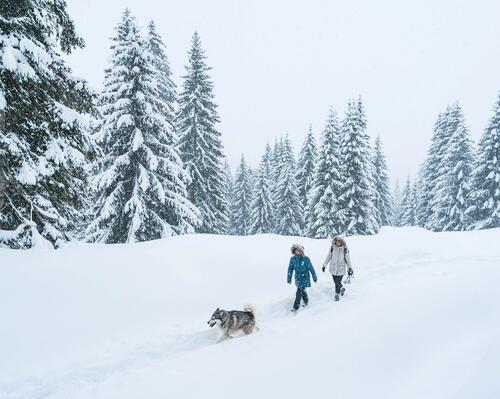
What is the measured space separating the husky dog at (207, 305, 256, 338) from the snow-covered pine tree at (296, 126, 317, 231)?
32.3m

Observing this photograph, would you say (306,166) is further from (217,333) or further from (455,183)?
(217,333)

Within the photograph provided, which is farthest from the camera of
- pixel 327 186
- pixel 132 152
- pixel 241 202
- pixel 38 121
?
pixel 241 202

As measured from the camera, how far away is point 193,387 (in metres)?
5.90

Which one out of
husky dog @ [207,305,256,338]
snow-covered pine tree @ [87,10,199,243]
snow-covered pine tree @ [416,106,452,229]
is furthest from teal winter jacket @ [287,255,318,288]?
snow-covered pine tree @ [416,106,452,229]

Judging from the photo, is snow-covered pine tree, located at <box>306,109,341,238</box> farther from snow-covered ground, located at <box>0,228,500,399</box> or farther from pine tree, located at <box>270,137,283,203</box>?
snow-covered ground, located at <box>0,228,500,399</box>

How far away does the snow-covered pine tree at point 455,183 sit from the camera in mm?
31656

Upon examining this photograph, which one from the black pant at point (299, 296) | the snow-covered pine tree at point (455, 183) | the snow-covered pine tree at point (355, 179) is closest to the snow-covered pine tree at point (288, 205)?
the snow-covered pine tree at point (355, 179)

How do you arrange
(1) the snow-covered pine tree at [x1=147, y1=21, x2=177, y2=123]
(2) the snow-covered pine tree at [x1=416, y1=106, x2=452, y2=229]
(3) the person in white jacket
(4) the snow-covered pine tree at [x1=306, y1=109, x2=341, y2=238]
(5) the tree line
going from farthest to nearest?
(2) the snow-covered pine tree at [x1=416, y1=106, x2=452, y2=229] < (4) the snow-covered pine tree at [x1=306, y1=109, x2=341, y2=238] < (1) the snow-covered pine tree at [x1=147, y1=21, x2=177, y2=123] < (3) the person in white jacket < (5) the tree line

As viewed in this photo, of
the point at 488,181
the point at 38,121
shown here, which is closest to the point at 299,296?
the point at 38,121

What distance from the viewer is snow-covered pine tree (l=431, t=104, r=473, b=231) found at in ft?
104

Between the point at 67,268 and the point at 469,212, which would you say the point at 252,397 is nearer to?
the point at 67,268

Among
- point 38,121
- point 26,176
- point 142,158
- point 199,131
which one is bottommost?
point 26,176

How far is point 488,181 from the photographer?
28906 millimetres

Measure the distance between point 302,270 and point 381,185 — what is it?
39.1 meters
